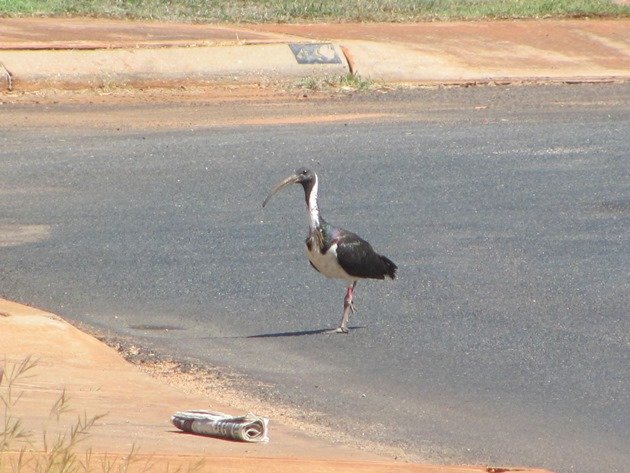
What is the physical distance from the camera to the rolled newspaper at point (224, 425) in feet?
23.0

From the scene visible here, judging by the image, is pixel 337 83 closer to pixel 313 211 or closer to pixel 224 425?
pixel 313 211

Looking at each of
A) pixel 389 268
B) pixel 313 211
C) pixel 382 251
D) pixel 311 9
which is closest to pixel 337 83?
pixel 311 9

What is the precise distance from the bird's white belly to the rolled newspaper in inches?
123

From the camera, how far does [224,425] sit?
7082 millimetres

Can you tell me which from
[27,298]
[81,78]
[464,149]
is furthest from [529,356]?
[81,78]

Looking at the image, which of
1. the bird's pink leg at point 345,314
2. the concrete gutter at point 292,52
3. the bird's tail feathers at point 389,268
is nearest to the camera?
the bird's pink leg at point 345,314

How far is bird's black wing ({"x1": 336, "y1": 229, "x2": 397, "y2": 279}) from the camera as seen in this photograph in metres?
10.2

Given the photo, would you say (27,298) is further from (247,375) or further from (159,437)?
(159,437)

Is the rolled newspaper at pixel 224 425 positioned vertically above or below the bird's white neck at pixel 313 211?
below

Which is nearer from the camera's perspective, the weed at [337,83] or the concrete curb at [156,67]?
the concrete curb at [156,67]

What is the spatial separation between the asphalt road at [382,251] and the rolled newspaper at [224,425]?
0.89 m

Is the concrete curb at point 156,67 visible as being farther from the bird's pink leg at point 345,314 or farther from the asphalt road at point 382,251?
the bird's pink leg at point 345,314

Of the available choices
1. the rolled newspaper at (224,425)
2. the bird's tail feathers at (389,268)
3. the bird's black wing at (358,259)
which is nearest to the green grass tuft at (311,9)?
the bird's tail feathers at (389,268)

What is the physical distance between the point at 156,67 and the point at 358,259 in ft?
34.7
